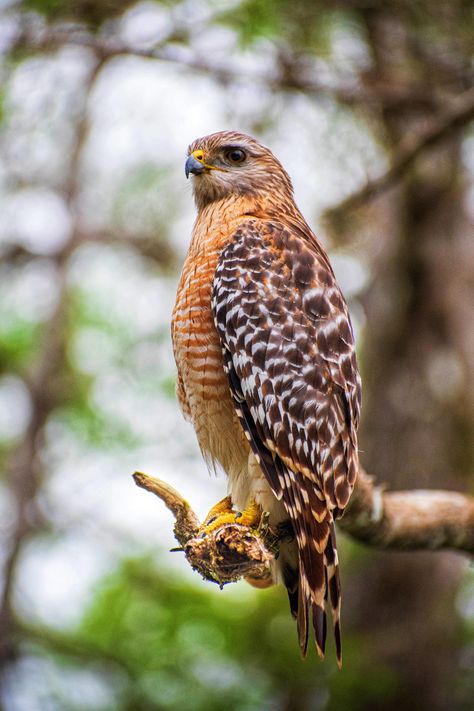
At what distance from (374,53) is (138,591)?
17.5ft

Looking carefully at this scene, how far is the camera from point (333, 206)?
23.0 ft

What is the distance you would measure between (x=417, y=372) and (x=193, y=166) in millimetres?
3955

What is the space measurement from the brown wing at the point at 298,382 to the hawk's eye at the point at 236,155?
26.0 inches

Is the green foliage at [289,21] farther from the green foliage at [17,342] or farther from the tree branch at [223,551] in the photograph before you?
the green foliage at [17,342]

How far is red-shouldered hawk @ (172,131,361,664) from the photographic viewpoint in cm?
366

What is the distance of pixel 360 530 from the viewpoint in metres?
4.26

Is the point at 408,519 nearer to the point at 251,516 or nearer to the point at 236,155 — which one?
the point at 251,516

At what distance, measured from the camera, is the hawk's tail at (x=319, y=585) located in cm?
351

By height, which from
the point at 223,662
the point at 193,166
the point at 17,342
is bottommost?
the point at 223,662

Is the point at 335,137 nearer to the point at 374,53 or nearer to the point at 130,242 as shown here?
the point at 374,53

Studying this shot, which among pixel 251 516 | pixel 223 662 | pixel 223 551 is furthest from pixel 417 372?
pixel 223 551

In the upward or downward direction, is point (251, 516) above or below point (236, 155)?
below

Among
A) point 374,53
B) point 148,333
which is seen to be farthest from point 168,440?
point 374,53

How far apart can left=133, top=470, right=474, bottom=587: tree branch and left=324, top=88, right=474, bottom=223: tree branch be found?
243 cm
